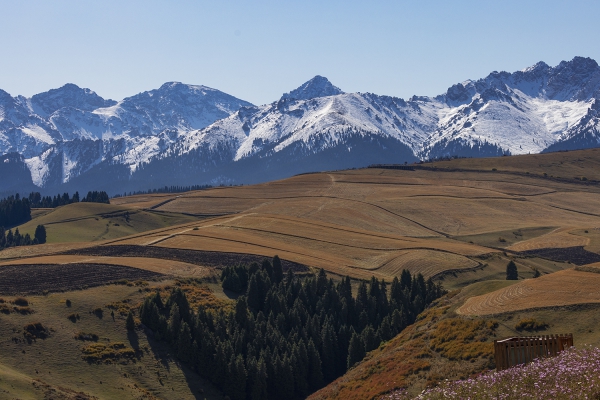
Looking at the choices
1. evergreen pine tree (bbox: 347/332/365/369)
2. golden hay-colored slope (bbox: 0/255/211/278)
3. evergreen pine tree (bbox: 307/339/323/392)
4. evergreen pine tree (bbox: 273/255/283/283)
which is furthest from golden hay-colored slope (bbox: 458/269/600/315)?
golden hay-colored slope (bbox: 0/255/211/278)

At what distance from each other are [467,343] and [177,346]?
40.6 meters

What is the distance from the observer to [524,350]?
50656 millimetres

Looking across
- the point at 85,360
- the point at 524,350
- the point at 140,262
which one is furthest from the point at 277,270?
the point at 524,350

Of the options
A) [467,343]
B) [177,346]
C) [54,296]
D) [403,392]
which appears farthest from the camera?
[54,296]

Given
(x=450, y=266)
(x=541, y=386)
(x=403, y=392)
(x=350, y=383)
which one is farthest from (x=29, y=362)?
(x=450, y=266)

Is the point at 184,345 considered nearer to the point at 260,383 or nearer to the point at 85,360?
the point at 260,383

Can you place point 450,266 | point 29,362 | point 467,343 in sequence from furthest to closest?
point 450,266
point 29,362
point 467,343

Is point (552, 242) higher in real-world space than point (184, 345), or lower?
Result: lower

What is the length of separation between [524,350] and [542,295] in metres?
21.5

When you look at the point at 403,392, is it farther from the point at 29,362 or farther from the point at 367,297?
the point at 367,297

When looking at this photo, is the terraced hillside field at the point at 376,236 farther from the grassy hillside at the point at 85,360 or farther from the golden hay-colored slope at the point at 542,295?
the golden hay-colored slope at the point at 542,295

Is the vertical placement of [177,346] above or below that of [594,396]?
below

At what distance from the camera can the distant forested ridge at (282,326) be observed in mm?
90688

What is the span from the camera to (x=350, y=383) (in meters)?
70.6
